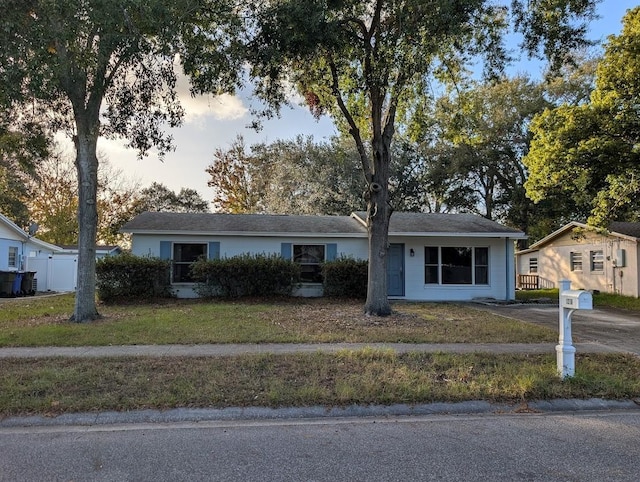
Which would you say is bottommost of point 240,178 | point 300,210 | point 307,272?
point 307,272

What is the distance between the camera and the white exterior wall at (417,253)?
17.0 meters

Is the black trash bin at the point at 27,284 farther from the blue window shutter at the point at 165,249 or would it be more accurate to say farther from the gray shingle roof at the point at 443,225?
the gray shingle roof at the point at 443,225

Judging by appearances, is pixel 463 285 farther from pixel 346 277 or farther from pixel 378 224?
pixel 378 224

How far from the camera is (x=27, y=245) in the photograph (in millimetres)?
22656

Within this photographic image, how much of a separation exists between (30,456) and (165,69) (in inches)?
310

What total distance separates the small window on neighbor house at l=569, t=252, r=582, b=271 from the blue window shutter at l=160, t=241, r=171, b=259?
20153mm

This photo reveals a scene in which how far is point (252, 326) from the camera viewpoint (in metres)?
10.0

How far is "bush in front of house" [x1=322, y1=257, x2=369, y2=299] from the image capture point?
16.1 meters

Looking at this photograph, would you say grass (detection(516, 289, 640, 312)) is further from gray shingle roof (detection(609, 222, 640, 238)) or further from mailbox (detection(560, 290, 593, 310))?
mailbox (detection(560, 290, 593, 310))

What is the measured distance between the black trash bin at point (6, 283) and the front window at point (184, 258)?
766 centimetres

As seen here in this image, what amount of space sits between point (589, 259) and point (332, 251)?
1424cm

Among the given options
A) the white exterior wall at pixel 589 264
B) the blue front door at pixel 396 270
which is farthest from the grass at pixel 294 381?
the white exterior wall at pixel 589 264

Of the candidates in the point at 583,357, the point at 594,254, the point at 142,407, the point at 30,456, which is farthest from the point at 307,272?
the point at 594,254

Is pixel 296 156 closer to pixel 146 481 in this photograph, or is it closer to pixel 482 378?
pixel 482 378
